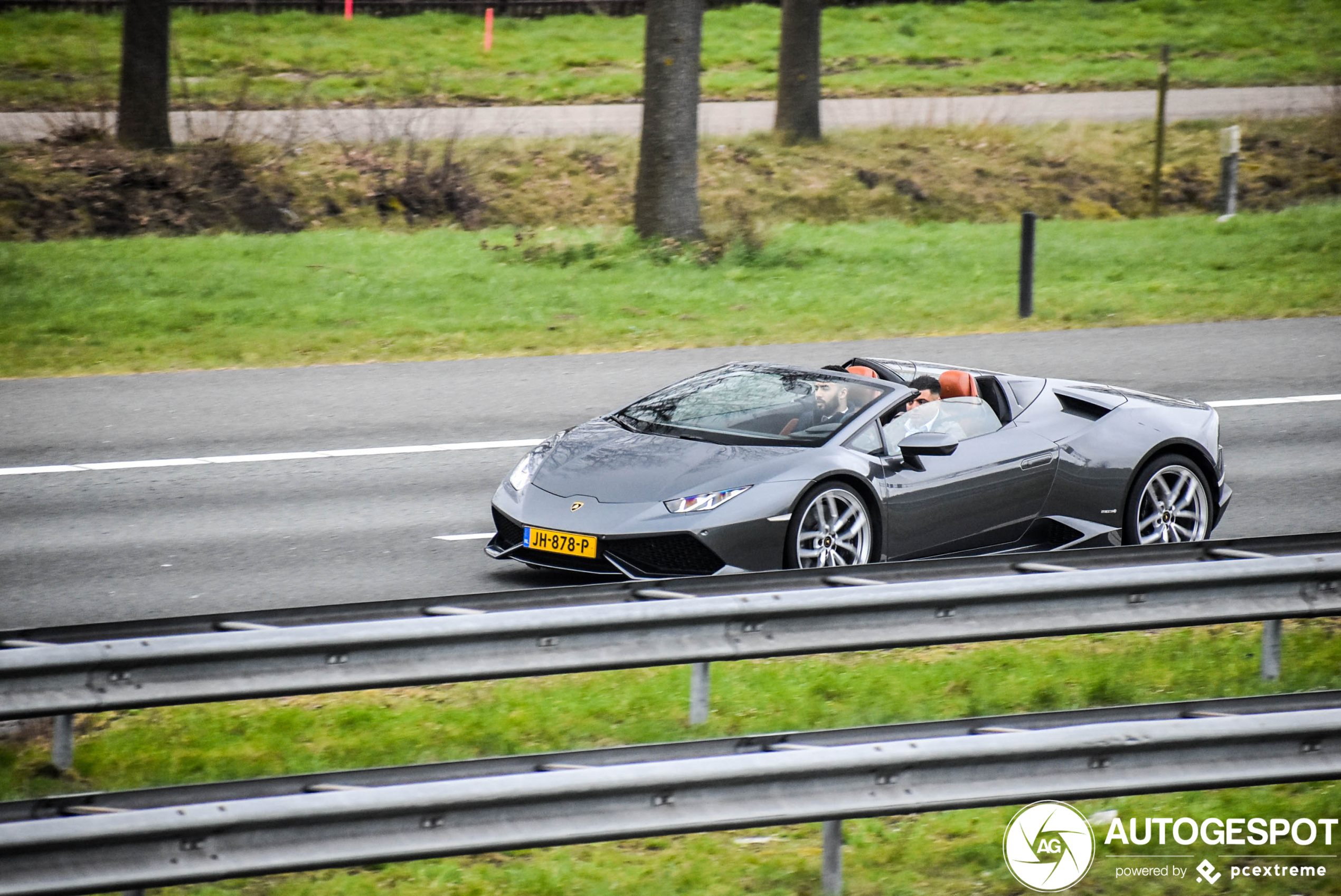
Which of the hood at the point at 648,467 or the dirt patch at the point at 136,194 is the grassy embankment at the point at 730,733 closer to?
Answer: the hood at the point at 648,467

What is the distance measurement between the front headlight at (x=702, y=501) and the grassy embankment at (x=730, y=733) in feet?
2.75

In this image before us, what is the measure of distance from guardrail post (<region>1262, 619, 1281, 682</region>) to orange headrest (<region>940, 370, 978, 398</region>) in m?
2.38

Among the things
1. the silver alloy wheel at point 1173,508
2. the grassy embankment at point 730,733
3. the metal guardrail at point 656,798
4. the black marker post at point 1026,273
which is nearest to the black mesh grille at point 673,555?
the grassy embankment at point 730,733

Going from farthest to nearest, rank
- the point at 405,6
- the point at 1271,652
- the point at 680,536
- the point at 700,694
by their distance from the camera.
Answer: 1. the point at 405,6
2. the point at 680,536
3. the point at 1271,652
4. the point at 700,694

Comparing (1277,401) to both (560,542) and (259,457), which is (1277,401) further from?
(259,457)

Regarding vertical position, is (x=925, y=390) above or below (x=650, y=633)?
above

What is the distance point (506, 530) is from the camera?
810cm

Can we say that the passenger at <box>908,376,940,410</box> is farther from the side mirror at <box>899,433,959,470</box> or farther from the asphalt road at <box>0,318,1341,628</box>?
the asphalt road at <box>0,318,1341,628</box>

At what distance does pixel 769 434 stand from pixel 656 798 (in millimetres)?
3970

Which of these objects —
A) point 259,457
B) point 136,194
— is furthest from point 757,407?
point 136,194

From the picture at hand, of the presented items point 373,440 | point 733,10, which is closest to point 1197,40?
point 733,10

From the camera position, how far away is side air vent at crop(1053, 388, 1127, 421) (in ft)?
29.2

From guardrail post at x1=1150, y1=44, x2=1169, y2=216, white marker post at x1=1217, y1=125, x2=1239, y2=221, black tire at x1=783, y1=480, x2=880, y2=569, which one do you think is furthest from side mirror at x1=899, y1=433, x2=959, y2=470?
guardrail post at x1=1150, y1=44, x2=1169, y2=216

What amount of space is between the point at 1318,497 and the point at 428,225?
46.6ft
